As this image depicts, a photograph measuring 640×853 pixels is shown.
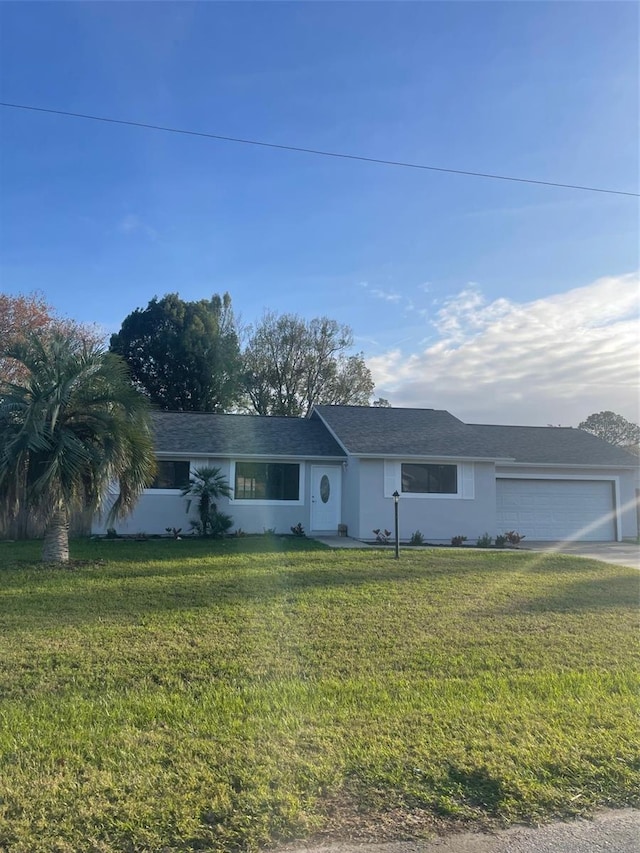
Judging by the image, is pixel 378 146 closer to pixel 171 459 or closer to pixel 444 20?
pixel 444 20

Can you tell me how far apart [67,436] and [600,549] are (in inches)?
546

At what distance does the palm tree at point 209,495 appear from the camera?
16.3 m

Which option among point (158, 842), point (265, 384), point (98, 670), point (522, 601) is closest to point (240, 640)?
point (98, 670)

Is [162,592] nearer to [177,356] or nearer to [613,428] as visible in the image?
[177,356]

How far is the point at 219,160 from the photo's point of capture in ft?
36.1

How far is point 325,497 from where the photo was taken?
58.3ft

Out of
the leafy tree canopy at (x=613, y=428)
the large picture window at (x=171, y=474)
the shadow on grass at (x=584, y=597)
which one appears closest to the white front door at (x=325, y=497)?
the large picture window at (x=171, y=474)

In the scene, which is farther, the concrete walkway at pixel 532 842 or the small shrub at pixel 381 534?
the small shrub at pixel 381 534

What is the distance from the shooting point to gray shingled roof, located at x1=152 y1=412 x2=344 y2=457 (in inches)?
675

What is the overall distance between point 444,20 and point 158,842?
36.6 feet

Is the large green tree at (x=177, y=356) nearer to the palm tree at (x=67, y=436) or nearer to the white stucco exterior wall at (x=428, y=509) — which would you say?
the white stucco exterior wall at (x=428, y=509)

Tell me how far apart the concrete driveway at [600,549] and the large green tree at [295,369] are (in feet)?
66.6

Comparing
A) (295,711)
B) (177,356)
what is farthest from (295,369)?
(295,711)

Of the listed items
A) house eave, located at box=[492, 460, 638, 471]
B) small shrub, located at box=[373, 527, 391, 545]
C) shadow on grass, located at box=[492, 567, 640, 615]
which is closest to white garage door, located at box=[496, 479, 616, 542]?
house eave, located at box=[492, 460, 638, 471]
